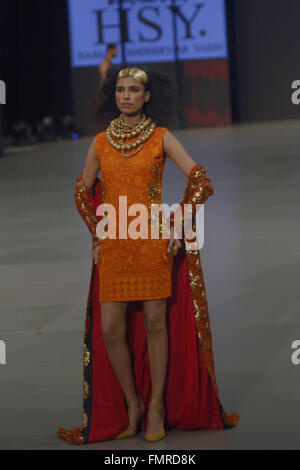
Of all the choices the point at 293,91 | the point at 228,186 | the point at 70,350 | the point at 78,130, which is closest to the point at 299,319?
the point at 70,350

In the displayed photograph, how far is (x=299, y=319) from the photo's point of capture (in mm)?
4965

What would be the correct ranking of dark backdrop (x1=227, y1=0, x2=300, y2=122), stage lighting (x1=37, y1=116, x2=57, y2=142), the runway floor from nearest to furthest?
1. the runway floor
2. stage lighting (x1=37, y1=116, x2=57, y2=142)
3. dark backdrop (x1=227, y1=0, x2=300, y2=122)

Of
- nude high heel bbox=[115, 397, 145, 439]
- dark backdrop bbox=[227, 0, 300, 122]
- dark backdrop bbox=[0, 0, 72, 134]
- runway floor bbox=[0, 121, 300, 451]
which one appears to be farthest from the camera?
dark backdrop bbox=[227, 0, 300, 122]

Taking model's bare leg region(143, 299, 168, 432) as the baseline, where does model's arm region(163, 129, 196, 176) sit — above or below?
above

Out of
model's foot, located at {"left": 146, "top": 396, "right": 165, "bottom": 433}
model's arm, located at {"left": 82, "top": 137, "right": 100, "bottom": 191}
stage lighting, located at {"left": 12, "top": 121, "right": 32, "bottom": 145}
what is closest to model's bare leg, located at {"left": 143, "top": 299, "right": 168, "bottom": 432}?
model's foot, located at {"left": 146, "top": 396, "right": 165, "bottom": 433}

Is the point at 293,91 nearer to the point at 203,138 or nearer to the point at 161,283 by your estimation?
the point at 203,138

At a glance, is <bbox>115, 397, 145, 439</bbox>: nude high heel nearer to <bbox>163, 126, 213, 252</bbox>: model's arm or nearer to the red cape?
the red cape

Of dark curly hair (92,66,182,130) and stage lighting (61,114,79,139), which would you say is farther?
stage lighting (61,114,79,139)

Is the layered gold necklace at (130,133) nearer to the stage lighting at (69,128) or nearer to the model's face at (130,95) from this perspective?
the model's face at (130,95)

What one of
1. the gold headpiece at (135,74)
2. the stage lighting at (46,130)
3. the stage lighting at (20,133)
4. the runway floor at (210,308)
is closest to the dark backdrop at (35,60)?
the stage lighting at (46,130)

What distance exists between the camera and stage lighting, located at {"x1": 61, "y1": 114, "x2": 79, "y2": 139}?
23141 millimetres

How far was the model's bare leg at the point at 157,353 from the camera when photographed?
3318 millimetres

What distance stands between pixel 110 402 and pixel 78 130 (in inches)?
825
